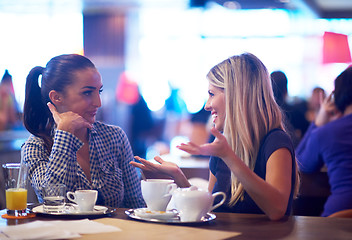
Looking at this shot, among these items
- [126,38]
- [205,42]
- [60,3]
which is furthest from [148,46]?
[60,3]

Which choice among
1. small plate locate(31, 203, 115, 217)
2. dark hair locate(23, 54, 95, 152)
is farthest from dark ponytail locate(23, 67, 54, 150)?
small plate locate(31, 203, 115, 217)

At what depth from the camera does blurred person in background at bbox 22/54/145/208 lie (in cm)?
184

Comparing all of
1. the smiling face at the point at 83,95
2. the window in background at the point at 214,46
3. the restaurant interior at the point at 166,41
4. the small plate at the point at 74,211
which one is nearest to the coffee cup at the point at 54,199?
the small plate at the point at 74,211

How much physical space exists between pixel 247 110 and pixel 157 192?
0.47m

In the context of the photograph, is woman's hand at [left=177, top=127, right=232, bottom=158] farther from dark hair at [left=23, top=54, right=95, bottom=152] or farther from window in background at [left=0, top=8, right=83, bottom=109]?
window in background at [left=0, top=8, right=83, bottom=109]

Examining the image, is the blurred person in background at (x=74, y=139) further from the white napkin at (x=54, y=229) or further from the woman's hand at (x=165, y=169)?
the white napkin at (x=54, y=229)

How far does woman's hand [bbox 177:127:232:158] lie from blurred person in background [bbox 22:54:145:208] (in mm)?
616

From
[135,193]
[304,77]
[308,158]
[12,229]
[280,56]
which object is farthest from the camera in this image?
[304,77]

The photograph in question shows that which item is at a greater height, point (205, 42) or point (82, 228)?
point (205, 42)

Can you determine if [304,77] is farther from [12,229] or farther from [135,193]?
[12,229]

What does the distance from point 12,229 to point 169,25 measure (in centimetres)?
956

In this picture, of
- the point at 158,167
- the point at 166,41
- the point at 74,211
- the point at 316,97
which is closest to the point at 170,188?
the point at 158,167

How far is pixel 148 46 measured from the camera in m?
10.9

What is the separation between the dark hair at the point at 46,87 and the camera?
2.00 meters
